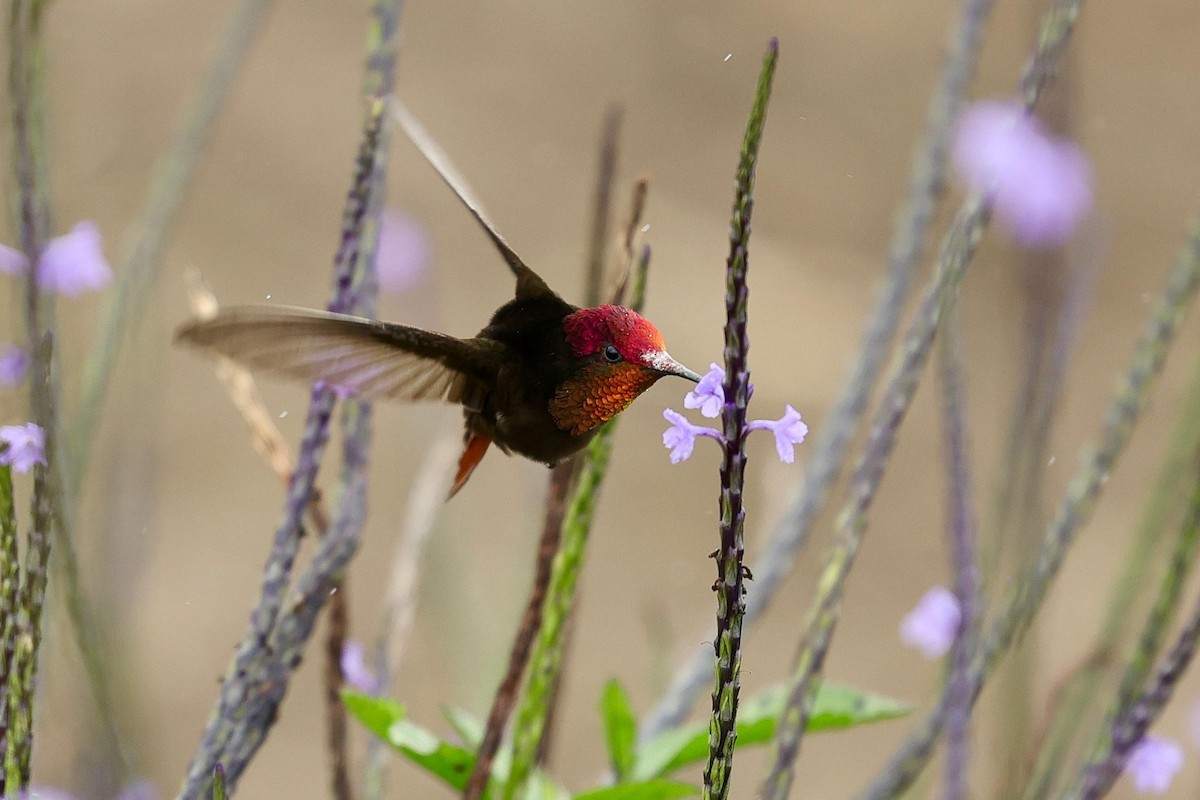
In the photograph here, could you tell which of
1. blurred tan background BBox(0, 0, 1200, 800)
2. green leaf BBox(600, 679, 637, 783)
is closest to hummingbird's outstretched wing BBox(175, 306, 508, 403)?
green leaf BBox(600, 679, 637, 783)

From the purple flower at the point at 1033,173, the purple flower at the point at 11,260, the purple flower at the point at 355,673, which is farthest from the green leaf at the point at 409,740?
the purple flower at the point at 1033,173

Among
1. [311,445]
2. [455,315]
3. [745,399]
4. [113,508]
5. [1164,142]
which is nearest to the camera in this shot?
[745,399]

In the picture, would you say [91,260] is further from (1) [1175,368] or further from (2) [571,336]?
(1) [1175,368]

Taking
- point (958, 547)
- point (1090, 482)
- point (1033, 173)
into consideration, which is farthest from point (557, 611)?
point (1033, 173)

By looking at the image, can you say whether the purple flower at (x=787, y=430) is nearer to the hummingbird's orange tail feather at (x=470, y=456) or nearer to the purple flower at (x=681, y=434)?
the purple flower at (x=681, y=434)

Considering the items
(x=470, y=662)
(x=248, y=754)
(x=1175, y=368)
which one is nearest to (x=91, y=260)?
(x=248, y=754)

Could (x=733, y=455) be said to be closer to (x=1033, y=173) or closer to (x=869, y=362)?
(x=869, y=362)
